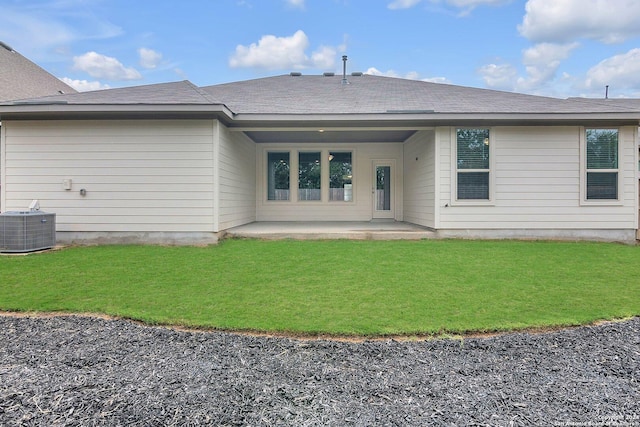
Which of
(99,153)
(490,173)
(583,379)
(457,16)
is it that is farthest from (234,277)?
(457,16)

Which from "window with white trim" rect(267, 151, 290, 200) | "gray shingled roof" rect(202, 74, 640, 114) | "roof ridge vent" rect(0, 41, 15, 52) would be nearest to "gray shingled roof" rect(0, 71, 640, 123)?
"gray shingled roof" rect(202, 74, 640, 114)

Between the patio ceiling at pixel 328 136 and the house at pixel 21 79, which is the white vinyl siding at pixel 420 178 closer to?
the patio ceiling at pixel 328 136

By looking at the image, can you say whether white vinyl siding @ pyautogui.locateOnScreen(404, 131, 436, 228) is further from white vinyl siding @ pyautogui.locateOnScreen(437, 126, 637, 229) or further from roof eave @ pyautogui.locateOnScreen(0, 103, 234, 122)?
roof eave @ pyautogui.locateOnScreen(0, 103, 234, 122)

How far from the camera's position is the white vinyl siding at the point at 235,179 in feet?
24.1

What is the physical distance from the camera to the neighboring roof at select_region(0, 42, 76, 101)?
11.9 metres

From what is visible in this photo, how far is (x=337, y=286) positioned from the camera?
429 cm

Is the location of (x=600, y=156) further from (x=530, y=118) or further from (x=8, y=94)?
(x=8, y=94)

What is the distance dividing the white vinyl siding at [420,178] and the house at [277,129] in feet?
0.25

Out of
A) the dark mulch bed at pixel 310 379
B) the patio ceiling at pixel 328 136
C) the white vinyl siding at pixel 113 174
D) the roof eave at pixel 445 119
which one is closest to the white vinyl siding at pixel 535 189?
the roof eave at pixel 445 119

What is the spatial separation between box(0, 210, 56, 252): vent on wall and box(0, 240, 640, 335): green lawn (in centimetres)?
47

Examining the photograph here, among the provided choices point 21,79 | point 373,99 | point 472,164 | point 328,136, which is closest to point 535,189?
point 472,164

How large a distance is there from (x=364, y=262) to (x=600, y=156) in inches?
237

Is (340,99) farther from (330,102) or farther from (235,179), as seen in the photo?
(235,179)

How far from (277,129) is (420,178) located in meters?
3.74
